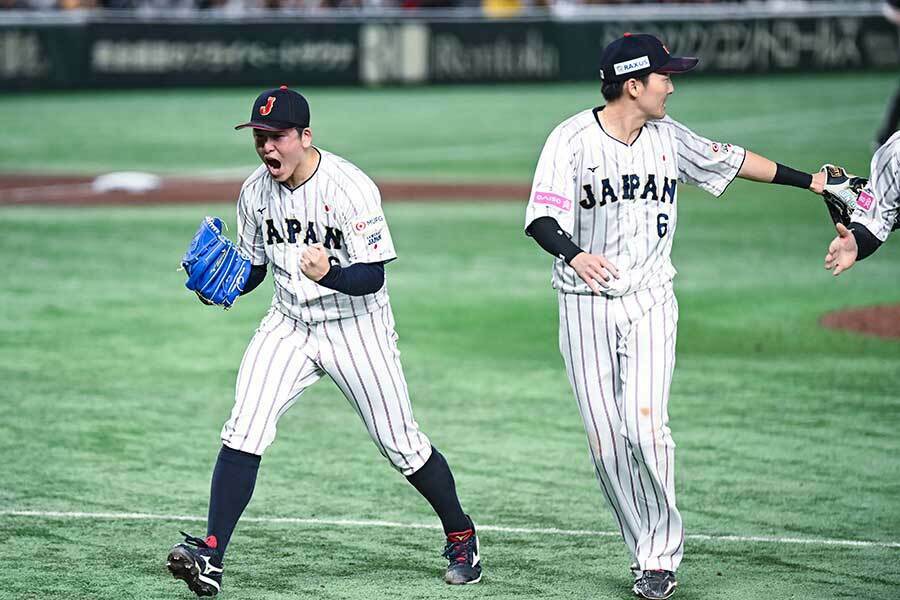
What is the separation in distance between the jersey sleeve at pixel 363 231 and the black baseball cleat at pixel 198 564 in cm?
112

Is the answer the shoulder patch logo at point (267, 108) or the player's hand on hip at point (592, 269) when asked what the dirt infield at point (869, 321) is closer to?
the player's hand on hip at point (592, 269)

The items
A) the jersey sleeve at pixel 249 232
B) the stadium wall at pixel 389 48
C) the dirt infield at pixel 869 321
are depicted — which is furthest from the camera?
the stadium wall at pixel 389 48

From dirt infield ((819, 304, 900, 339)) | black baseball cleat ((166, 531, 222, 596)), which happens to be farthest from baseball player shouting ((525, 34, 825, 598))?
dirt infield ((819, 304, 900, 339))

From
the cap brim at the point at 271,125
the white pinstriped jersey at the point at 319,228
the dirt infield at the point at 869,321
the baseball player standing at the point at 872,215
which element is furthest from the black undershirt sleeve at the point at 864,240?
the dirt infield at the point at 869,321

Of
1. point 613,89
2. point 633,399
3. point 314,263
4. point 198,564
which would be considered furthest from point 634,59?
point 198,564

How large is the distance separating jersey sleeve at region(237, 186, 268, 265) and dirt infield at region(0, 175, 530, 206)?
11484 millimetres

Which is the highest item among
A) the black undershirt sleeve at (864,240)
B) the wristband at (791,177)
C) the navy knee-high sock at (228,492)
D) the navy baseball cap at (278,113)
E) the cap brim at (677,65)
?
the cap brim at (677,65)

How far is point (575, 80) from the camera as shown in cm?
3133

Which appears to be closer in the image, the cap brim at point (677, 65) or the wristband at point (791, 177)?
the cap brim at point (677, 65)

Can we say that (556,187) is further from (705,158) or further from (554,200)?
(705,158)

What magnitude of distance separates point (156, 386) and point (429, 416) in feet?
5.75

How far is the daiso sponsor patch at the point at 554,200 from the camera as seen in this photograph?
5566 mm

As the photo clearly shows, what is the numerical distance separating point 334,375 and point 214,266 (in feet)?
1.92

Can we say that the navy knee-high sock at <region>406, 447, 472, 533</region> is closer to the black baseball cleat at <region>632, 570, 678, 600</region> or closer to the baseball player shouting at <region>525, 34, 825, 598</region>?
the baseball player shouting at <region>525, 34, 825, 598</region>
